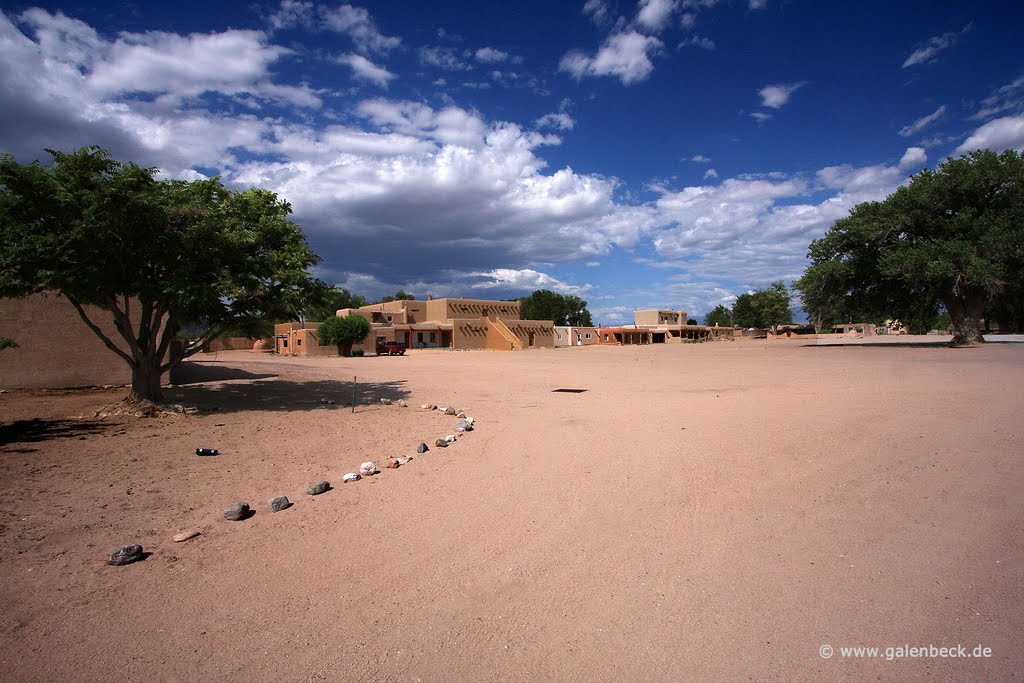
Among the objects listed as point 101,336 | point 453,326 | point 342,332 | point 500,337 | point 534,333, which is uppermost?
point 453,326

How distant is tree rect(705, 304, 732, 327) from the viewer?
130m

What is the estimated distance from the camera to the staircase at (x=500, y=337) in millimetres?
59244

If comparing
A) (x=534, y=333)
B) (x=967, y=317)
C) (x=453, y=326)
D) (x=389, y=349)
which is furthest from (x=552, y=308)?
(x=967, y=317)

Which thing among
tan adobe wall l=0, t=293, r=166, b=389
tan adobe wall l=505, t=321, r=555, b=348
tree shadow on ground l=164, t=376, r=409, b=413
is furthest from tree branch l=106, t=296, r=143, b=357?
tan adobe wall l=505, t=321, r=555, b=348

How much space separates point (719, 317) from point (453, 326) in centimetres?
9488

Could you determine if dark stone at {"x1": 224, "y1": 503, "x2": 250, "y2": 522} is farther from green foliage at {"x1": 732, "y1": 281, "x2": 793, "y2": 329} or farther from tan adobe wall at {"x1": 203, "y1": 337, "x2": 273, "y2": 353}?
green foliage at {"x1": 732, "y1": 281, "x2": 793, "y2": 329}

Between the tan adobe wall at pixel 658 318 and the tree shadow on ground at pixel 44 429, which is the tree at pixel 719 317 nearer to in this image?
the tan adobe wall at pixel 658 318

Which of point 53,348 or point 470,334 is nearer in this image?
point 53,348

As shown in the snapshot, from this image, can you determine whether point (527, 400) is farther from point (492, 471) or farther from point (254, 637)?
point (254, 637)

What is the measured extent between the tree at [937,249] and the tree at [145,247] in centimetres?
3308

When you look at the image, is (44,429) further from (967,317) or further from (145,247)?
(967,317)

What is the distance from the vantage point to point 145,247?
11023 millimetres

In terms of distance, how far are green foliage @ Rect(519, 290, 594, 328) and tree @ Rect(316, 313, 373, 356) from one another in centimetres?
4826

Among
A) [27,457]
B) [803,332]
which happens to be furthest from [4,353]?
[803,332]
